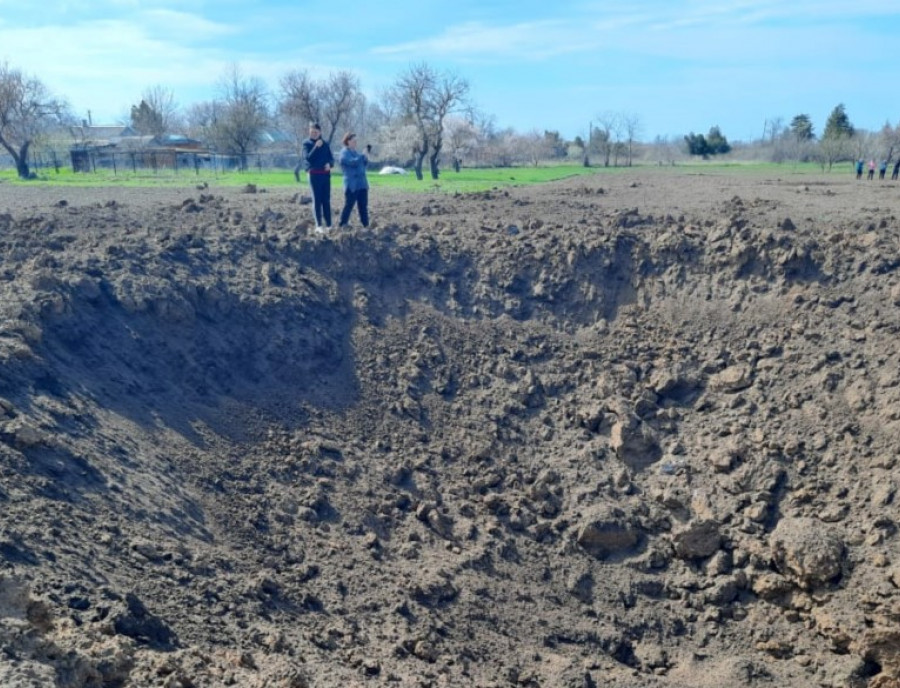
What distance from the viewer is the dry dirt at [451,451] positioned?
18.7 feet

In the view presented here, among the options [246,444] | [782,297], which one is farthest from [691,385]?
[246,444]

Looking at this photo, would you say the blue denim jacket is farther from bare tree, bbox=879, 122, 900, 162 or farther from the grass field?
bare tree, bbox=879, 122, 900, 162

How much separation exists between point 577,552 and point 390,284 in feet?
14.6

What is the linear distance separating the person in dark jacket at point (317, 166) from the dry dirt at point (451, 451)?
397 mm

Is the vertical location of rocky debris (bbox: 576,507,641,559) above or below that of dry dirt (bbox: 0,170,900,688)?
below

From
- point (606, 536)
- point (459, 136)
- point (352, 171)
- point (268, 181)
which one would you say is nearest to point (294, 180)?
point (268, 181)

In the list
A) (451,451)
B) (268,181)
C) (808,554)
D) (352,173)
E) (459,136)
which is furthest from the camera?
(459,136)

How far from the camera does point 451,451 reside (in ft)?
28.7

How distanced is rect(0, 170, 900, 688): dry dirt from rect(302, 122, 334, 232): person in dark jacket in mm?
397

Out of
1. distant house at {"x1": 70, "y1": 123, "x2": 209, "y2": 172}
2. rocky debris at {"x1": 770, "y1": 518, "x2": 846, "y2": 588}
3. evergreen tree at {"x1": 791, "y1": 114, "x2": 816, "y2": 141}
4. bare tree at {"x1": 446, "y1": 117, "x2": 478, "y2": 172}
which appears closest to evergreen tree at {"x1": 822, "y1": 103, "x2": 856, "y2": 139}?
evergreen tree at {"x1": 791, "y1": 114, "x2": 816, "y2": 141}

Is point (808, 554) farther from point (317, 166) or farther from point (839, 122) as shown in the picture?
point (839, 122)

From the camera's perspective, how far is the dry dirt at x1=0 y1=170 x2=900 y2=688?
5.71 meters

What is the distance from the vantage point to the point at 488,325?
10344 mm

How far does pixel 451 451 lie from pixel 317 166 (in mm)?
4736
